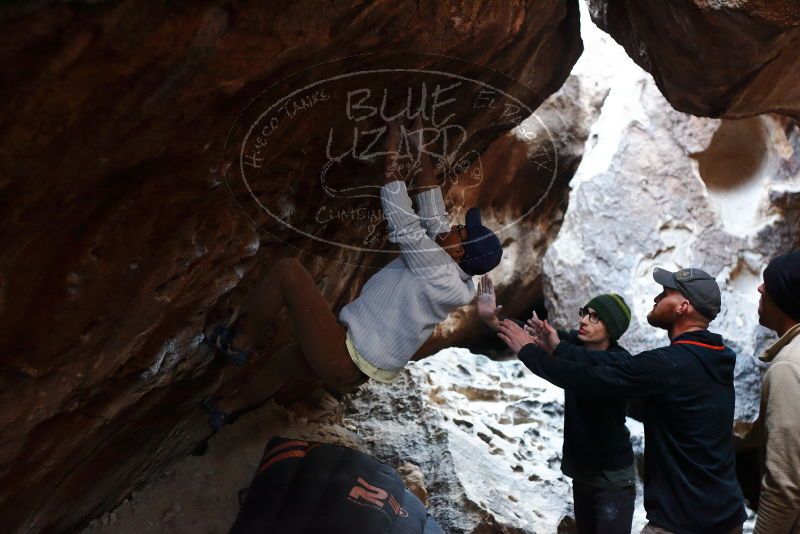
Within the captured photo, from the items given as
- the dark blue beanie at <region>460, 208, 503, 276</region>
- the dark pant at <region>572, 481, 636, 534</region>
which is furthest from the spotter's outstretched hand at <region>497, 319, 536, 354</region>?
the dark pant at <region>572, 481, 636, 534</region>

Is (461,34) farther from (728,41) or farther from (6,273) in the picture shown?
(6,273)

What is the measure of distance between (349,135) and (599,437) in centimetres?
158

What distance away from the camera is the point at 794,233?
234 inches

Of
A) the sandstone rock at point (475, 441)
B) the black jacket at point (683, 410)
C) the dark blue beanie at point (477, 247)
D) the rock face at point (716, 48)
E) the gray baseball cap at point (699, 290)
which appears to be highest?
the rock face at point (716, 48)

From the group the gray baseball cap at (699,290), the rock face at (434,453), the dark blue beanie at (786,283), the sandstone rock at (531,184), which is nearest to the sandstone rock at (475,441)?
the rock face at (434,453)

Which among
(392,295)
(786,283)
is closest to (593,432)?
(786,283)

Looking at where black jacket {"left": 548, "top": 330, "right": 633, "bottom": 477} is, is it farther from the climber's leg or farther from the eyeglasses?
the climber's leg

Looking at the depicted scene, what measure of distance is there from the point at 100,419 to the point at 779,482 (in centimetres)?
234

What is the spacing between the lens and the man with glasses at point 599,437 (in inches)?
119

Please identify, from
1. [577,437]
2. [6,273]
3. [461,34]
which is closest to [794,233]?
[577,437]

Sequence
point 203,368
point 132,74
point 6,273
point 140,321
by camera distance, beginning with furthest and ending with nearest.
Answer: point 203,368 < point 140,321 < point 6,273 < point 132,74

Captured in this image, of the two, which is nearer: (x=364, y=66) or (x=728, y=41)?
Result: (x=364, y=66)

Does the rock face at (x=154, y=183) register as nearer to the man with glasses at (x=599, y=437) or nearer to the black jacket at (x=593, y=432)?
the man with glasses at (x=599, y=437)

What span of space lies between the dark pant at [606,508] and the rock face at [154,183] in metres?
1.51
